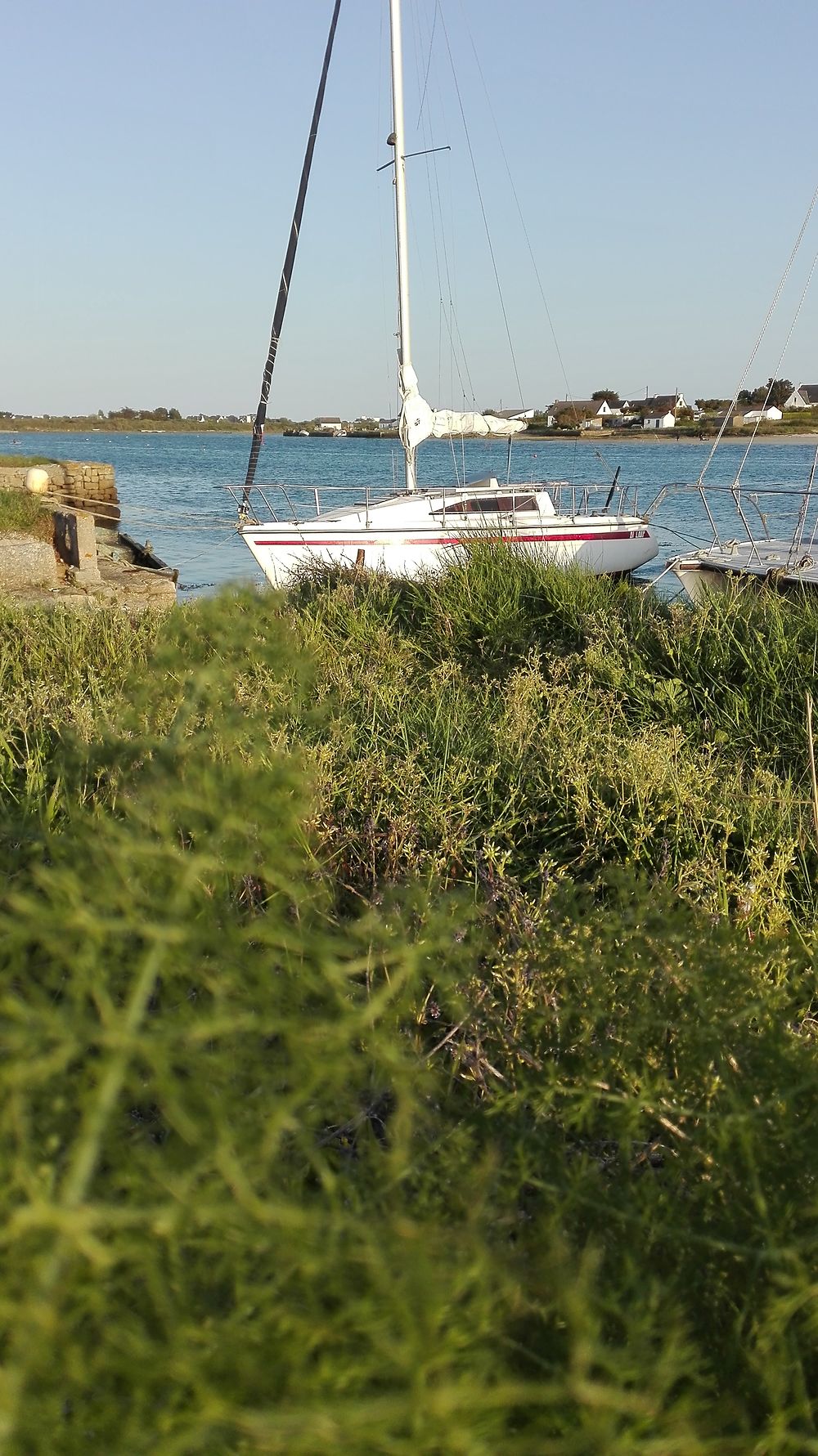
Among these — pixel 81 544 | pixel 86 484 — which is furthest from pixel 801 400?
pixel 81 544

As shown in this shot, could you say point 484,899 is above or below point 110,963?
below

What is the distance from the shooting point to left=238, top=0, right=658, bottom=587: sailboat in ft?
50.2

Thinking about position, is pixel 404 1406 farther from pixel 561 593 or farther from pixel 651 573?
pixel 651 573

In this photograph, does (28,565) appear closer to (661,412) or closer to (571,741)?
(571,741)

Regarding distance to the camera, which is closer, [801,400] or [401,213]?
[401,213]

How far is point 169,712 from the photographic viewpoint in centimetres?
245

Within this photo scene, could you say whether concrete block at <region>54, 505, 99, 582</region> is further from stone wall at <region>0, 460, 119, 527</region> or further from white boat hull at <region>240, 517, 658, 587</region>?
stone wall at <region>0, 460, 119, 527</region>

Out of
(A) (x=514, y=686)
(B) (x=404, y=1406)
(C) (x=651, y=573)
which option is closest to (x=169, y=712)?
(B) (x=404, y=1406)

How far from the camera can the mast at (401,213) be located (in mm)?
17391

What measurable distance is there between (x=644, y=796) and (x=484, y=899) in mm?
952

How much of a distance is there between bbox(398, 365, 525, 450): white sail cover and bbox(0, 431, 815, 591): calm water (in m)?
0.73

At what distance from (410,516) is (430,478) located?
95.8 ft

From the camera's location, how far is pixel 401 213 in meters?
17.4

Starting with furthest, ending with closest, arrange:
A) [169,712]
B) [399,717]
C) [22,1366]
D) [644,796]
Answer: [399,717] < [644,796] < [169,712] < [22,1366]
